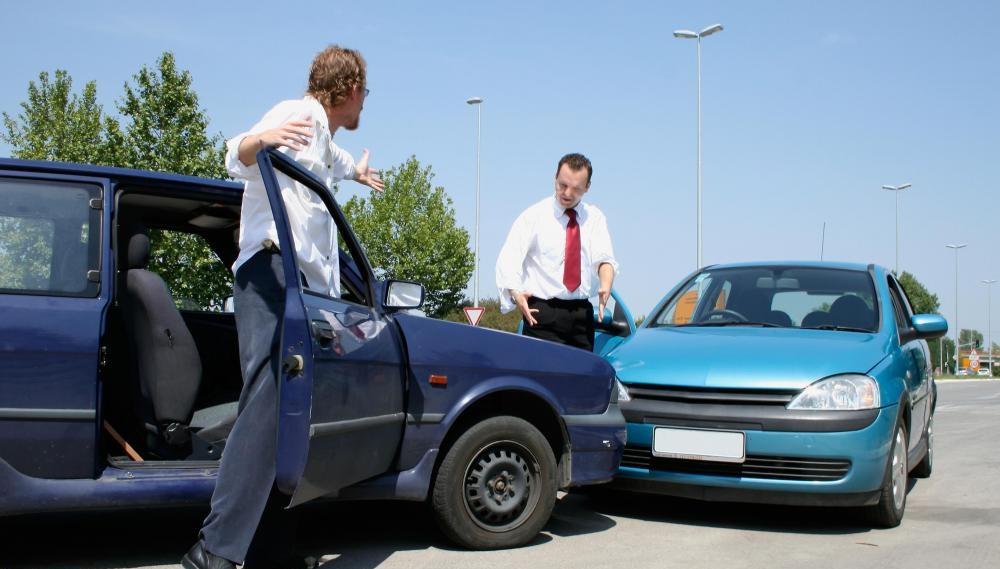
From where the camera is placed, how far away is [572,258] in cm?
615

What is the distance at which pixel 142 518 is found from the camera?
5.31 meters

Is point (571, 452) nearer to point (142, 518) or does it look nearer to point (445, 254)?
point (142, 518)

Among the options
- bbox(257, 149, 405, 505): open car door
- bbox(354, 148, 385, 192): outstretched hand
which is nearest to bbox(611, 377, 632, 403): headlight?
bbox(257, 149, 405, 505): open car door

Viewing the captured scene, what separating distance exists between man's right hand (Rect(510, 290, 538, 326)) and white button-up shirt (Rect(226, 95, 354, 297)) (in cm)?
206

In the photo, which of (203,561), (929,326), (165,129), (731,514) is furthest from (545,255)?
(165,129)

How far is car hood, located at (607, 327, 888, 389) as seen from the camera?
5.13 m

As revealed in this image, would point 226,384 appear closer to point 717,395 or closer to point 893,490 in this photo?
point 717,395

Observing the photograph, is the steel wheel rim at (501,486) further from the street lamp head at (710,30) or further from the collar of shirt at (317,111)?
the street lamp head at (710,30)

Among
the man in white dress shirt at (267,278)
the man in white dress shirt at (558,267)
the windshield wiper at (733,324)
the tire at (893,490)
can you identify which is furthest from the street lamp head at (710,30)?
the man in white dress shirt at (267,278)

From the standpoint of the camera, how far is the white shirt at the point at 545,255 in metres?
6.13

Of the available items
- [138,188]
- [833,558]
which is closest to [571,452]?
[833,558]

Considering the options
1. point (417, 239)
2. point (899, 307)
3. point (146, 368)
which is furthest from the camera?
point (417, 239)

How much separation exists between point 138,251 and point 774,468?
3.25 m

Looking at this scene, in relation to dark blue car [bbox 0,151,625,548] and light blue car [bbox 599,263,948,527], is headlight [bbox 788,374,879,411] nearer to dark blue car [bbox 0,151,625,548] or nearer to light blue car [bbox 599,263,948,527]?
light blue car [bbox 599,263,948,527]
